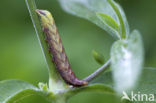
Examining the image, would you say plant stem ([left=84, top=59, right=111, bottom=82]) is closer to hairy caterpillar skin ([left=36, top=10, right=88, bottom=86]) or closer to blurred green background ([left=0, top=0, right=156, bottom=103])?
hairy caterpillar skin ([left=36, top=10, right=88, bottom=86])

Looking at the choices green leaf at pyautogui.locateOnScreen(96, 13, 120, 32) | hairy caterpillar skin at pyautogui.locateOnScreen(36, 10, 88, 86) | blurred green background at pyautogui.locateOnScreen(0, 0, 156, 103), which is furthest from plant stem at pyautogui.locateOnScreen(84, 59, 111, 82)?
blurred green background at pyautogui.locateOnScreen(0, 0, 156, 103)

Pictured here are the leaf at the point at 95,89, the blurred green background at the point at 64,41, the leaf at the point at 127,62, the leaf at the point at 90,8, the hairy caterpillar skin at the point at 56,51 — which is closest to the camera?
the leaf at the point at 127,62

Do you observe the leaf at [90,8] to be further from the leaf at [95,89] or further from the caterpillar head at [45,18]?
the leaf at [95,89]

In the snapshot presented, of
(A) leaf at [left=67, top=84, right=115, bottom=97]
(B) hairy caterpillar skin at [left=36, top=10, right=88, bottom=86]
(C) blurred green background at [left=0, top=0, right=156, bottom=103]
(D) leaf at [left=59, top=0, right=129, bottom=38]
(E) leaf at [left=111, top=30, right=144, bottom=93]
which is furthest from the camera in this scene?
(C) blurred green background at [left=0, top=0, right=156, bottom=103]

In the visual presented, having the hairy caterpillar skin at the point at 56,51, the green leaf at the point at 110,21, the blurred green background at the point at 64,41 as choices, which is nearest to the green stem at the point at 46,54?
the hairy caterpillar skin at the point at 56,51

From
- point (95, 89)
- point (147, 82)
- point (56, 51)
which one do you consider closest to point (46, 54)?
point (56, 51)

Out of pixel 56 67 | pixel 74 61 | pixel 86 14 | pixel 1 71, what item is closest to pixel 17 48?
pixel 1 71
